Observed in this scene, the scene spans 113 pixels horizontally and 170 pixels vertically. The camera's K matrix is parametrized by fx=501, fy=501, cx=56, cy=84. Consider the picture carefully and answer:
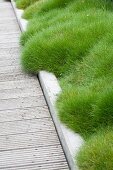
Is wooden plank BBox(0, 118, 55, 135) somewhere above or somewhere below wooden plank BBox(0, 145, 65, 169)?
below

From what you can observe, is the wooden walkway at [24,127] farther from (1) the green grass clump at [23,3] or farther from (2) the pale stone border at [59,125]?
(1) the green grass clump at [23,3]

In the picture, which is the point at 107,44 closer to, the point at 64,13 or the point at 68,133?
the point at 68,133

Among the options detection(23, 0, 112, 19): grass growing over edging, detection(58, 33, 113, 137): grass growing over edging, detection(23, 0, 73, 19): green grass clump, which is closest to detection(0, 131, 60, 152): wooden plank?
detection(58, 33, 113, 137): grass growing over edging

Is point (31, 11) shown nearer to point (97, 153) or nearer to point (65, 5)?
point (65, 5)

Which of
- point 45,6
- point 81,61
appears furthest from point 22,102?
point 45,6

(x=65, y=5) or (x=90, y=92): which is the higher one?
(x=90, y=92)

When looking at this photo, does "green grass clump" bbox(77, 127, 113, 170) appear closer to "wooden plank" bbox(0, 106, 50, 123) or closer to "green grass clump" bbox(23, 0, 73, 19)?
"wooden plank" bbox(0, 106, 50, 123)
